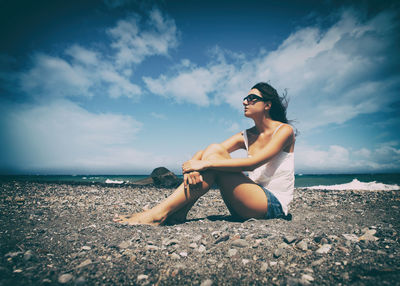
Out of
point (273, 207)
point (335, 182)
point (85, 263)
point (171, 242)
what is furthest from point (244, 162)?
point (335, 182)

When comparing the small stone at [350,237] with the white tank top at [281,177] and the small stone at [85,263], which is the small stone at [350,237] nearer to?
the white tank top at [281,177]

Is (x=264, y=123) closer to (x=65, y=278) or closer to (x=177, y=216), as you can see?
(x=177, y=216)

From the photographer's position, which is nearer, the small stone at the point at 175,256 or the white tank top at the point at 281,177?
the small stone at the point at 175,256

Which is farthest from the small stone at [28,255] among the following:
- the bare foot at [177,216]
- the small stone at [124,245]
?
the bare foot at [177,216]

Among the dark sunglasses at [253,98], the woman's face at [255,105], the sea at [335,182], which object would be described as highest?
the dark sunglasses at [253,98]

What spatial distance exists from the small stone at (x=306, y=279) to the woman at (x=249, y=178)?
1399 millimetres

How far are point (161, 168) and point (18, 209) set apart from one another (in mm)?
8299

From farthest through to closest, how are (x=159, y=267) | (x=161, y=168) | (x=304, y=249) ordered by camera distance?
(x=161, y=168)
(x=304, y=249)
(x=159, y=267)

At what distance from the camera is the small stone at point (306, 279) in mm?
1792

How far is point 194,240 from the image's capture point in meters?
2.79

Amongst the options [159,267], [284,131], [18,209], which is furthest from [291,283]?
[18,209]

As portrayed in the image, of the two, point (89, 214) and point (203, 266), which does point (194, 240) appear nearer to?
point (203, 266)

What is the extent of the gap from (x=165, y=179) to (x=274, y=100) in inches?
364

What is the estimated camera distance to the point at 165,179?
1184 cm
